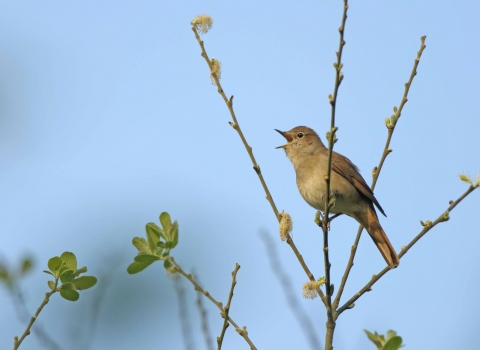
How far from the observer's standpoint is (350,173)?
639 centimetres

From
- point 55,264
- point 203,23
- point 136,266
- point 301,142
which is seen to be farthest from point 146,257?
point 301,142

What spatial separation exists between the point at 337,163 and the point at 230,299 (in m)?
4.03

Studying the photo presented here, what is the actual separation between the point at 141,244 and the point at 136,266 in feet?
0.33

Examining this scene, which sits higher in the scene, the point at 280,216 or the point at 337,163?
the point at 337,163

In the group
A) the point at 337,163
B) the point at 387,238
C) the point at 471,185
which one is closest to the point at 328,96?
the point at 471,185

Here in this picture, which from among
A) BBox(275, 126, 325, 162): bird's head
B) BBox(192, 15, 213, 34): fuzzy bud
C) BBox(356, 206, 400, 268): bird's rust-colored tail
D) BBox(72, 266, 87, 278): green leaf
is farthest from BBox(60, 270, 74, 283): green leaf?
BBox(275, 126, 325, 162): bird's head

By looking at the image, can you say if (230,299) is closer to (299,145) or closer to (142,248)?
(142,248)

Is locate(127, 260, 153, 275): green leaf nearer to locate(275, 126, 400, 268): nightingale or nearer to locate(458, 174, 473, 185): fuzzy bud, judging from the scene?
locate(458, 174, 473, 185): fuzzy bud

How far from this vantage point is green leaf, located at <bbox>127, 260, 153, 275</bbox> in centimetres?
261

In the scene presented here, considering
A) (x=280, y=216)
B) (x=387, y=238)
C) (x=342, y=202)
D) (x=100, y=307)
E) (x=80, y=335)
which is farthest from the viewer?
(x=342, y=202)

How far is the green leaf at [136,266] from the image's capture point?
2.61 metres

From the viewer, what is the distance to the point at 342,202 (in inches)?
239

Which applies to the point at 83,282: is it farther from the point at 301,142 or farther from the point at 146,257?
the point at 301,142

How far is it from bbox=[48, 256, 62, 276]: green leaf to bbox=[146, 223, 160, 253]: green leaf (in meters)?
0.42
